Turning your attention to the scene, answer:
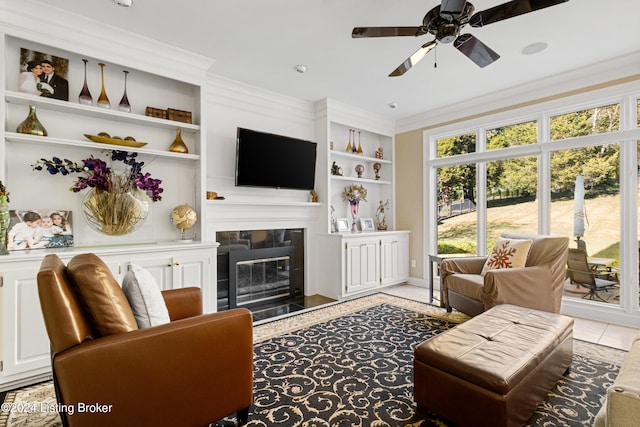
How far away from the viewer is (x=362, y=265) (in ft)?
14.5

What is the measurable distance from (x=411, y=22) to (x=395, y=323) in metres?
2.78

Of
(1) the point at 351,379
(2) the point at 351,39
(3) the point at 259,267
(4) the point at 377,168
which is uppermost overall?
(2) the point at 351,39

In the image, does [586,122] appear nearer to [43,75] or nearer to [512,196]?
[512,196]

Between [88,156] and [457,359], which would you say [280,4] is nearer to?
[88,156]

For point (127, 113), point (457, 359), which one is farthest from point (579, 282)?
point (127, 113)

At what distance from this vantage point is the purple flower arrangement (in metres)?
2.57

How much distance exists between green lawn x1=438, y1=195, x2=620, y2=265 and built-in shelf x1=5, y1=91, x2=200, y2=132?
3823mm

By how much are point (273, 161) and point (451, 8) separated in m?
2.49

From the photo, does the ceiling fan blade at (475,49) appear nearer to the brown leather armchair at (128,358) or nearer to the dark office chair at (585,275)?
the brown leather armchair at (128,358)

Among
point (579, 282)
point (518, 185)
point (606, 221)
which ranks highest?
point (518, 185)

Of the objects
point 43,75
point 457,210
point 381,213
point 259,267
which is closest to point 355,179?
point 381,213

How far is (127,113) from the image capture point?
278 centimetres

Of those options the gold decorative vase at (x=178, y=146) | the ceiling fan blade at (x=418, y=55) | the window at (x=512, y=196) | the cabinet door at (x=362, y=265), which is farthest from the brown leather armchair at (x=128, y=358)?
the window at (x=512, y=196)

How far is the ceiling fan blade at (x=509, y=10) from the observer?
1.72 metres
